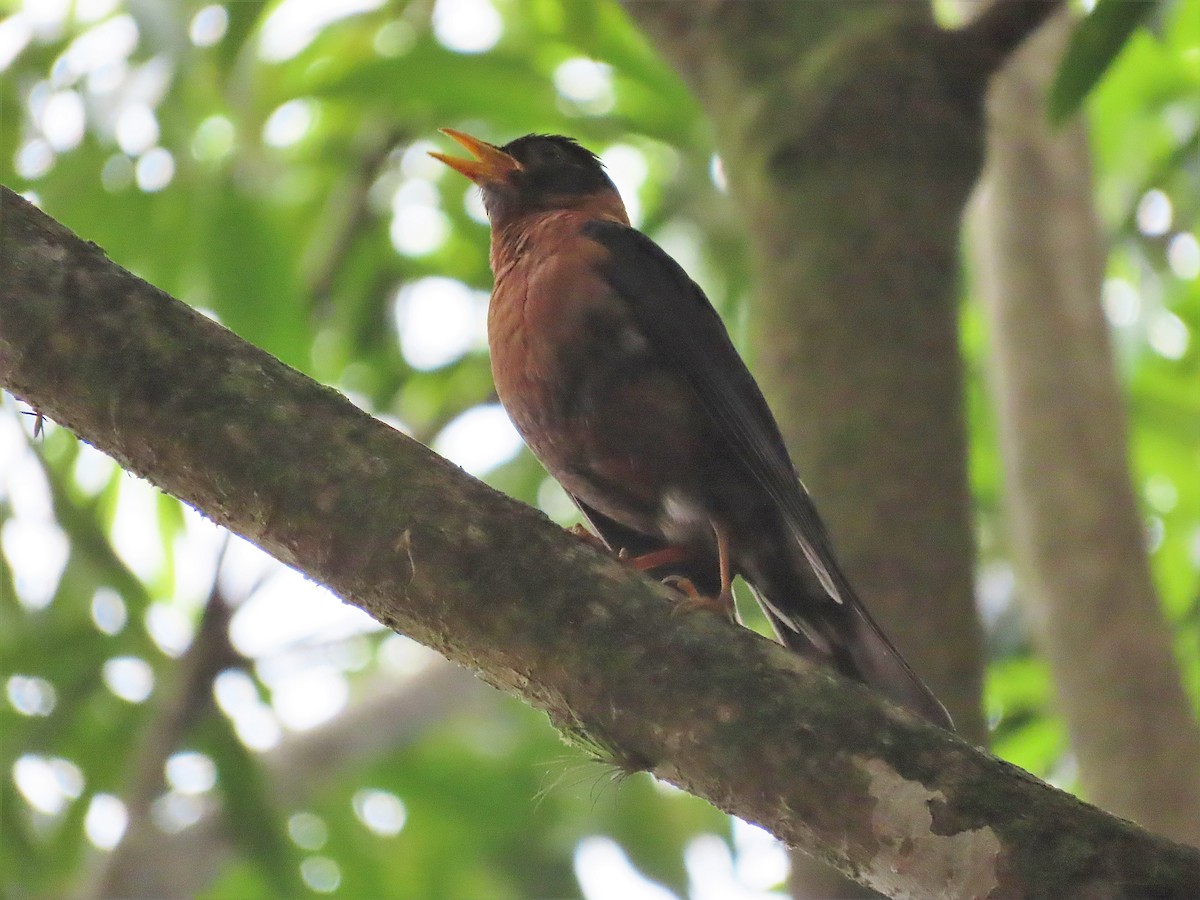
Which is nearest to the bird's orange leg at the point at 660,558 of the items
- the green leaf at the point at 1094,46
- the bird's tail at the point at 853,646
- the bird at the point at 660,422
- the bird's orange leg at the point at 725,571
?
the bird at the point at 660,422

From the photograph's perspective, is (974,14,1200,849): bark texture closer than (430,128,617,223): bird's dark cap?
Yes

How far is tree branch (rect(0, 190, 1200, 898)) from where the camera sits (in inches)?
68.6

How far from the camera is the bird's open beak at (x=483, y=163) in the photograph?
4.27 m

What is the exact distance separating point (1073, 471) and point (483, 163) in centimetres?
208

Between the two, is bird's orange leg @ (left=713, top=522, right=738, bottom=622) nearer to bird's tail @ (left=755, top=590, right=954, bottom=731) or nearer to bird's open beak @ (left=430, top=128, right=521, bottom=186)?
bird's tail @ (left=755, top=590, right=954, bottom=731)

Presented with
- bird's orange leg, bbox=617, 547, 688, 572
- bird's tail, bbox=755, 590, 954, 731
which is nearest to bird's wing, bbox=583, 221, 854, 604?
bird's tail, bbox=755, 590, 954, 731

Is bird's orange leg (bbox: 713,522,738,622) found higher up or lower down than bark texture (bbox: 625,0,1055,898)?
lower down

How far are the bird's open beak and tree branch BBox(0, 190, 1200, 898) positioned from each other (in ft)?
7.77

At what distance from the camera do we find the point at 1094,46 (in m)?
Result: 3.26

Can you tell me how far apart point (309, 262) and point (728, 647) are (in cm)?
390

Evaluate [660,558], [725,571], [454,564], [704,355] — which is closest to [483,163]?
[704,355]

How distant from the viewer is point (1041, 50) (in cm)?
527

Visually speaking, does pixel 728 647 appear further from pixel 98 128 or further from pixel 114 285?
pixel 98 128

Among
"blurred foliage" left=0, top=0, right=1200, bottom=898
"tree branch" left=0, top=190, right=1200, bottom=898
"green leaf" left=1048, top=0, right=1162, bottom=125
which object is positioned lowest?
"blurred foliage" left=0, top=0, right=1200, bottom=898
